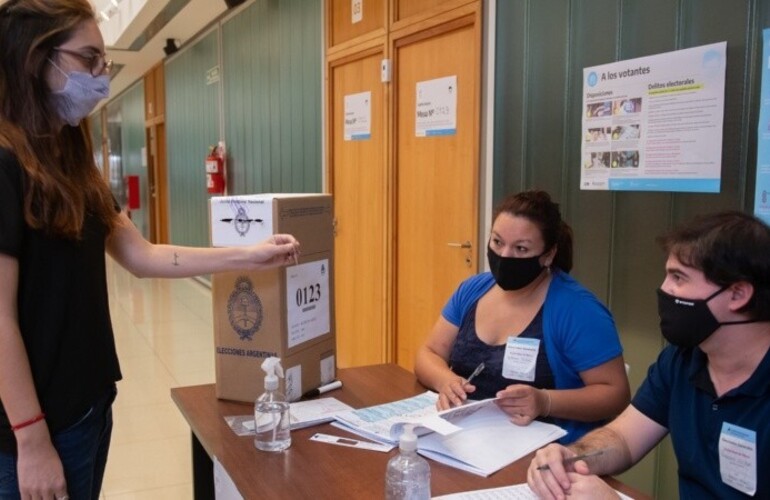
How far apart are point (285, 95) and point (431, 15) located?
81.7 inches

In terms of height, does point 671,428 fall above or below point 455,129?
below

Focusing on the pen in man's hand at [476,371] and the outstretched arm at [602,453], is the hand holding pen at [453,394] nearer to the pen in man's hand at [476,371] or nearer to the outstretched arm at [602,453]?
the pen in man's hand at [476,371]

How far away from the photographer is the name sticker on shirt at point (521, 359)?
5.64 feet

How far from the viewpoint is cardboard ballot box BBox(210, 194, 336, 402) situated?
1.66m

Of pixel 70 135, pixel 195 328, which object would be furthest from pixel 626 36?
pixel 195 328

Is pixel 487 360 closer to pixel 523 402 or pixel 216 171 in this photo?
pixel 523 402

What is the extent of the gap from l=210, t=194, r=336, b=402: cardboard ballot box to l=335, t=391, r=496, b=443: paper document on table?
0.73ft

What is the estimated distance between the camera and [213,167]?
22.0ft

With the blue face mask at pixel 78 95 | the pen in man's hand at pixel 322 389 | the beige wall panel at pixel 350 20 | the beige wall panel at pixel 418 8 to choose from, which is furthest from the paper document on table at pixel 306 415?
the beige wall panel at pixel 350 20

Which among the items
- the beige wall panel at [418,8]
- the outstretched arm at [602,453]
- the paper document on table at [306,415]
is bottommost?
the paper document on table at [306,415]

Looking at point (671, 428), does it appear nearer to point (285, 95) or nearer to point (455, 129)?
point (455, 129)

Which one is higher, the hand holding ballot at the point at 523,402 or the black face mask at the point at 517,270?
the black face mask at the point at 517,270

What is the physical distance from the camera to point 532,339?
5.68ft

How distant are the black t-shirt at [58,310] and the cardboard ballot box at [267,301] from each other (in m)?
0.38
